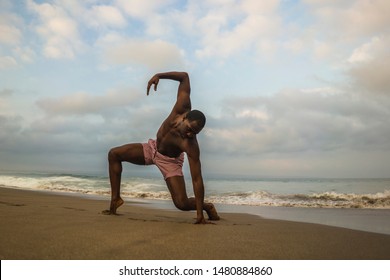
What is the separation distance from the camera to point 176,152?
16.4ft

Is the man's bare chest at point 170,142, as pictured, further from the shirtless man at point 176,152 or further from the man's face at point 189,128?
the man's face at point 189,128

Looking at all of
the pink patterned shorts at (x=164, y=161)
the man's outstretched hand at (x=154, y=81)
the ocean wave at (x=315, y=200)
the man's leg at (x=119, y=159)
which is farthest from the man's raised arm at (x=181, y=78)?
the ocean wave at (x=315, y=200)

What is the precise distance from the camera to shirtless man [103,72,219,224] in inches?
169

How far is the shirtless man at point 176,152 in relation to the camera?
169 inches

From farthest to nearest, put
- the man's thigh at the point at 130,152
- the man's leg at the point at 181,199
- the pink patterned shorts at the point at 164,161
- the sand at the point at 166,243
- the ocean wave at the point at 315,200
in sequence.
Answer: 1. the ocean wave at the point at 315,200
2. the man's thigh at the point at 130,152
3. the pink patterned shorts at the point at 164,161
4. the man's leg at the point at 181,199
5. the sand at the point at 166,243

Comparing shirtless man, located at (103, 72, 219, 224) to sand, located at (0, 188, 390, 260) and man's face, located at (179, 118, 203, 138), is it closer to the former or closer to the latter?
man's face, located at (179, 118, 203, 138)

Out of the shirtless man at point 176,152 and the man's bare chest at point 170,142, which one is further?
the man's bare chest at point 170,142

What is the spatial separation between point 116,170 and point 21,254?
2.95 meters

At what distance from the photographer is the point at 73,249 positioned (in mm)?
2412

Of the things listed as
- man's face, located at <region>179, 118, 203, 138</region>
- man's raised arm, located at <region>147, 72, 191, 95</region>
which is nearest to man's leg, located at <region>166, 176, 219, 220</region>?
man's face, located at <region>179, 118, 203, 138</region>

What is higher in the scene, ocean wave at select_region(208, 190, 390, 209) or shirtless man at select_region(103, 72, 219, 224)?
shirtless man at select_region(103, 72, 219, 224)

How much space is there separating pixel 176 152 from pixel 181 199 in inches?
28.0

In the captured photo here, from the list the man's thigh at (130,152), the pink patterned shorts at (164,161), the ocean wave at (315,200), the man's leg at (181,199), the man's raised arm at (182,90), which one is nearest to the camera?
the man's raised arm at (182,90)
